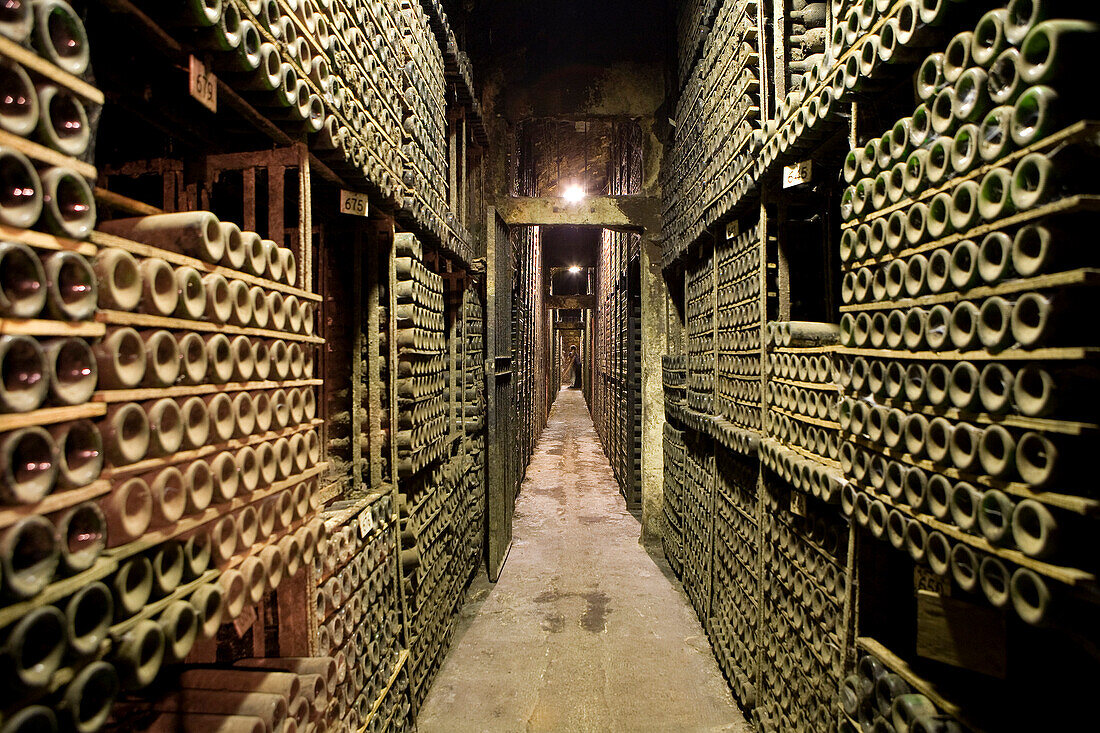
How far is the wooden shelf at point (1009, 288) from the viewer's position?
1.41 m

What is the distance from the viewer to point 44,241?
123 cm

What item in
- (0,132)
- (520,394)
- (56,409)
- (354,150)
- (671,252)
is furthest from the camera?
(520,394)

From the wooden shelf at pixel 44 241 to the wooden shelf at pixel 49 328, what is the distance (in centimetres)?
16

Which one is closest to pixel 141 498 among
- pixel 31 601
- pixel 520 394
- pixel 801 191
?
pixel 31 601

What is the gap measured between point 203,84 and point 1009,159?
8.54ft

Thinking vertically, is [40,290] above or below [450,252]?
below

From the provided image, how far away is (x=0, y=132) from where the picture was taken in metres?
1.14

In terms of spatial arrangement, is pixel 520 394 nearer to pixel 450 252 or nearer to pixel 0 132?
pixel 450 252

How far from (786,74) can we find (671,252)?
3.55 metres

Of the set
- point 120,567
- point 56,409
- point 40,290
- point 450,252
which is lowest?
point 120,567

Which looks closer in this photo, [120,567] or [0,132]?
[0,132]

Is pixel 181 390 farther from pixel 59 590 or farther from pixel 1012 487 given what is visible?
pixel 1012 487

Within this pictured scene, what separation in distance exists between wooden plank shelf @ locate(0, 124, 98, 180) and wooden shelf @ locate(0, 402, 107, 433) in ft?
1.81

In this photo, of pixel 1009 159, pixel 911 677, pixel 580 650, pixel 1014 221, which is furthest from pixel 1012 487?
pixel 580 650
